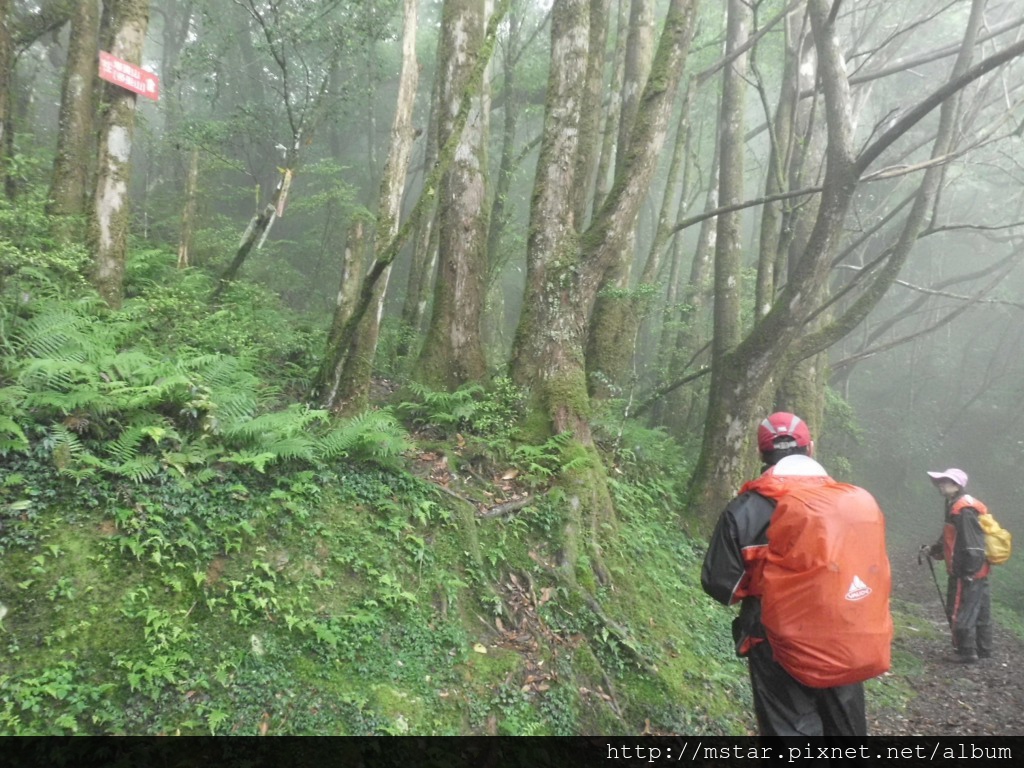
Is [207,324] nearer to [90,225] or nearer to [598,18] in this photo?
[90,225]

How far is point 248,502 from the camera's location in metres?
4.82

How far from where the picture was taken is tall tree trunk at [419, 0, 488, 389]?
805 cm

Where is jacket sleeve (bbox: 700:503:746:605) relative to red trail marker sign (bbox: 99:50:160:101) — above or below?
below

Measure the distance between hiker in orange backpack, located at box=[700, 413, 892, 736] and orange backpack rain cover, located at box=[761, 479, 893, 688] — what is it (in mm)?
21

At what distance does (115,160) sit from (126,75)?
0.86m

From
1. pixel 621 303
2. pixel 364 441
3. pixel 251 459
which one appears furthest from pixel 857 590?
pixel 621 303

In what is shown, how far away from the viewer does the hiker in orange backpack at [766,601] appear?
3.38 meters

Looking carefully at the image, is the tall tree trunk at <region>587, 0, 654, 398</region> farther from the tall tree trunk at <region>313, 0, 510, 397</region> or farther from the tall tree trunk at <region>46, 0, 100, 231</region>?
the tall tree trunk at <region>46, 0, 100, 231</region>

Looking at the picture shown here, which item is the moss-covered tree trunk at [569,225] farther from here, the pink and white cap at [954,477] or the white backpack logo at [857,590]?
the pink and white cap at [954,477]

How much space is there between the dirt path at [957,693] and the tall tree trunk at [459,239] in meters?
5.76

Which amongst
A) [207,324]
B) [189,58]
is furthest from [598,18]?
[189,58]

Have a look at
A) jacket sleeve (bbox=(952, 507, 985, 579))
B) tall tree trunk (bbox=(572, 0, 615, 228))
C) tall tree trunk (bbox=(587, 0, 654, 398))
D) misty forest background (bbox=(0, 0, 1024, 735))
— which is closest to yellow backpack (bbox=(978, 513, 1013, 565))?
jacket sleeve (bbox=(952, 507, 985, 579))

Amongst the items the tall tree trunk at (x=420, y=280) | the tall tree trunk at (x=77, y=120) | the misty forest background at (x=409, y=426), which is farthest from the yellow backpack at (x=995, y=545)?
the tall tree trunk at (x=77, y=120)
